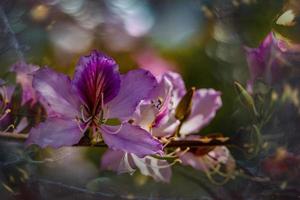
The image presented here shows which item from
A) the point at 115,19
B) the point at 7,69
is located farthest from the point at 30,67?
the point at 115,19

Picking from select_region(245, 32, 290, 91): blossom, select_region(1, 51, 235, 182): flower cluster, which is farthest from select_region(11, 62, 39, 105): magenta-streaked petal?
select_region(245, 32, 290, 91): blossom

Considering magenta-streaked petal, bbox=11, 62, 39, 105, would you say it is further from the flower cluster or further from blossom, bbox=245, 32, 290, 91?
blossom, bbox=245, 32, 290, 91

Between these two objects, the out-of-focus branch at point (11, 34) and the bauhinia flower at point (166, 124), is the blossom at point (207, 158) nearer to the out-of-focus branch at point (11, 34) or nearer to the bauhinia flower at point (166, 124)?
the bauhinia flower at point (166, 124)

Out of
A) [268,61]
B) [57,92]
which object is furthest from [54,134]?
[268,61]

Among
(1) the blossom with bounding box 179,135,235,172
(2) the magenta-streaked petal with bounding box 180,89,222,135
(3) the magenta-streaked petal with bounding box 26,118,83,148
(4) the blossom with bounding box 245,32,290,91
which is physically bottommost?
(1) the blossom with bounding box 179,135,235,172

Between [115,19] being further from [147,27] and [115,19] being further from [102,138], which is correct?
[102,138]

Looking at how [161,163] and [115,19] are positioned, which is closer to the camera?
[161,163]

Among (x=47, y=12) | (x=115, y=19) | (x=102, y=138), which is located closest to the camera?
(x=102, y=138)
